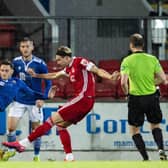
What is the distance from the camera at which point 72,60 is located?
1467 centimetres

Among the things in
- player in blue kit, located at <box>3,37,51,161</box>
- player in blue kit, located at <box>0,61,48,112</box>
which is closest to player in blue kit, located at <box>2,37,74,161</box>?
player in blue kit, located at <box>3,37,51,161</box>

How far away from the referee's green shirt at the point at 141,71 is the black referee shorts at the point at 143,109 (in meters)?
0.08

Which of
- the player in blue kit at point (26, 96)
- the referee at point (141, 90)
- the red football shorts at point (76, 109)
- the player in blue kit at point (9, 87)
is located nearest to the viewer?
the referee at point (141, 90)

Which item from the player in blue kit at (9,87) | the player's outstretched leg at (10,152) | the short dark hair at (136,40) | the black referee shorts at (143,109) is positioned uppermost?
the short dark hair at (136,40)

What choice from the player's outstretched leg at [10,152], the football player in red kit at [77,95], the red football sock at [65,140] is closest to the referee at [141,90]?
the football player in red kit at [77,95]

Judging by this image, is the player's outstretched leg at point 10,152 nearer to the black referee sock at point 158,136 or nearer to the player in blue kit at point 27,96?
the player in blue kit at point 27,96

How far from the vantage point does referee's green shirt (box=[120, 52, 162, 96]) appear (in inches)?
570

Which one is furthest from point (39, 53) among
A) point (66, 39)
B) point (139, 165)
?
point (139, 165)

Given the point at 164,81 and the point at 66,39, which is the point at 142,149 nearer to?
the point at 164,81

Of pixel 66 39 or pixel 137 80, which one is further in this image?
pixel 66 39

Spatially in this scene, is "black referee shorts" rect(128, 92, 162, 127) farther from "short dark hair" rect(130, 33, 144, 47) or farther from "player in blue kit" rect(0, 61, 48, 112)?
"player in blue kit" rect(0, 61, 48, 112)

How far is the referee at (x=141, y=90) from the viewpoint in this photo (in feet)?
47.5

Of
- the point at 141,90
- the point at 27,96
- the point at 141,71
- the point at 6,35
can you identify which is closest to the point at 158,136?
the point at 141,90

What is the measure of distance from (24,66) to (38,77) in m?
0.39
